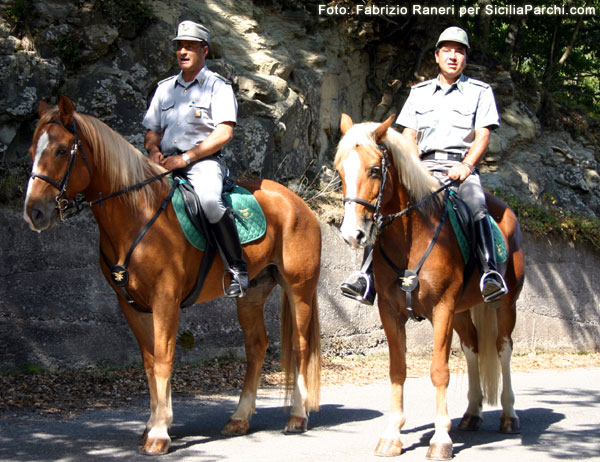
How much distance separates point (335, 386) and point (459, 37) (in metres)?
4.55

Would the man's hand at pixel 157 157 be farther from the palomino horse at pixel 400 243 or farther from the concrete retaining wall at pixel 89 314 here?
the concrete retaining wall at pixel 89 314

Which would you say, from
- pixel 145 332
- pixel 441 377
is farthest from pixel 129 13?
pixel 441 377

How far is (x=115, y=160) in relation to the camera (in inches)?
228

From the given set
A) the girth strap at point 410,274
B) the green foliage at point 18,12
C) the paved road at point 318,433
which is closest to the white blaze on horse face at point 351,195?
the girth strap at point 410,274

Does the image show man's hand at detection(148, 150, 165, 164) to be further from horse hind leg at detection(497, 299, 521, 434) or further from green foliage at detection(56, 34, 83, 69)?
green foliage at detection(56, 34, 83, 69)

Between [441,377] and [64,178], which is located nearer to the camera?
[64,178]

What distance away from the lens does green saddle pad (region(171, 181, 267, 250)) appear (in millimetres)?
6117

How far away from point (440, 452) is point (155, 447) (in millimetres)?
2102

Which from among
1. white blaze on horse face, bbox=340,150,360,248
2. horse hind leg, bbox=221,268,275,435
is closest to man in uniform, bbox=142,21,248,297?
horse hind leg, bbox=221,268,275,435

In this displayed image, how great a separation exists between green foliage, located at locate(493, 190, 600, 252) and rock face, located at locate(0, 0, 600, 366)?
266 mm

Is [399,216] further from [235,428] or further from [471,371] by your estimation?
[235,428]

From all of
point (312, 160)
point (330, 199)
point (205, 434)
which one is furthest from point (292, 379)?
point (312, 160)

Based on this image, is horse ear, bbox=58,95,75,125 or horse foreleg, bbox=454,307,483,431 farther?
horse foreleg, bbox=454,307,483,431

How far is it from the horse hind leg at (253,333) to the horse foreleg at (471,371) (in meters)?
1.82
